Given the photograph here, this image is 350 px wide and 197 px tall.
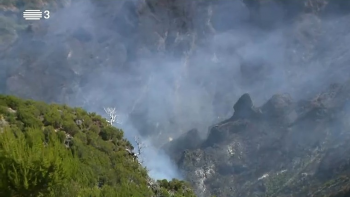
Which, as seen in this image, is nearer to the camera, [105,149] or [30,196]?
[30,196]

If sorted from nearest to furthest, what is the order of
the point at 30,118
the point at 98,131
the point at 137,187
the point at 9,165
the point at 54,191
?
the point at 9,165
the point at 54,191
the point at 137,187
the point at 30,118
the point at 98,131

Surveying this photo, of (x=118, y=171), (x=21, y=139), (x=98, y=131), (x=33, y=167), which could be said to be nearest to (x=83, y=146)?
(x=118, y=171)

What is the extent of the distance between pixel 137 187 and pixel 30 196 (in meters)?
8.37

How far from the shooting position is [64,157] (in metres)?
20.0

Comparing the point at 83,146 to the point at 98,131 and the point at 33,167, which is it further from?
the point at 33,167

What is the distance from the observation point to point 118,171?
27219mm

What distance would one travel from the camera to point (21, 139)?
2048 centimetres

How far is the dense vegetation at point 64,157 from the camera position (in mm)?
18250

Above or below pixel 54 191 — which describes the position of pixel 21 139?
above

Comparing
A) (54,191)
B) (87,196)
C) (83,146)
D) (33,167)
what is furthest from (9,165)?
(83,146)

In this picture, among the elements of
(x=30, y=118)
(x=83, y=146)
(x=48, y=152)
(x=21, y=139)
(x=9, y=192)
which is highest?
(x=30, y=118)

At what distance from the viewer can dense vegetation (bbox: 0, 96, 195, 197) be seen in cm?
1825

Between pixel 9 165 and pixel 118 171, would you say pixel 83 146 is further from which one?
pixel 9 165

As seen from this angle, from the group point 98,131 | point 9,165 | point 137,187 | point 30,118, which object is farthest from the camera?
point 98,131
